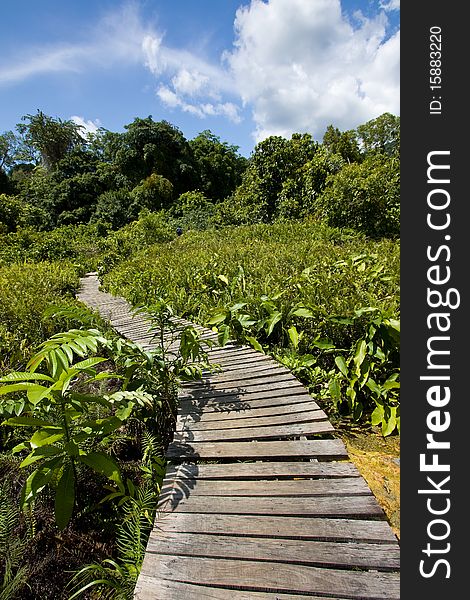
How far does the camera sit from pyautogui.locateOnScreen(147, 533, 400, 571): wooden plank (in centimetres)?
135

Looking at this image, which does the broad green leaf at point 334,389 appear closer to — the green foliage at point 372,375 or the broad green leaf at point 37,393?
the green foliage at point 372,375

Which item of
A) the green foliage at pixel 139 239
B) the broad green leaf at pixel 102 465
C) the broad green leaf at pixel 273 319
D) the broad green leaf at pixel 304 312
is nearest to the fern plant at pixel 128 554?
the broad green leaf at pixel 102 465

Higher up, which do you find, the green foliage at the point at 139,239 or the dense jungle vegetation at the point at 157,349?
the green foliage at the point at 139,239

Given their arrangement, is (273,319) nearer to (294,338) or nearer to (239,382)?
(294,338)

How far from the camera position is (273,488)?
68.1 inches

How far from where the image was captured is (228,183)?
1169 inches

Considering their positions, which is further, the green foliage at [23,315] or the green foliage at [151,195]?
the green foliage at [151,195]

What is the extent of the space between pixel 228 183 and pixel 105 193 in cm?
1092

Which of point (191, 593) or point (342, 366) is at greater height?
point (342, 366)

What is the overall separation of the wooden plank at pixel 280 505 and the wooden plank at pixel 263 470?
0.14 meters

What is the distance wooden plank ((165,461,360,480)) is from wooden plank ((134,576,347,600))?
0.57 m

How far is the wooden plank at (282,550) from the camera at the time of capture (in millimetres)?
1352

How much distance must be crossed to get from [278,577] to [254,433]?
0.90 meters

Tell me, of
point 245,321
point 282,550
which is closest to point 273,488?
point 282,550
